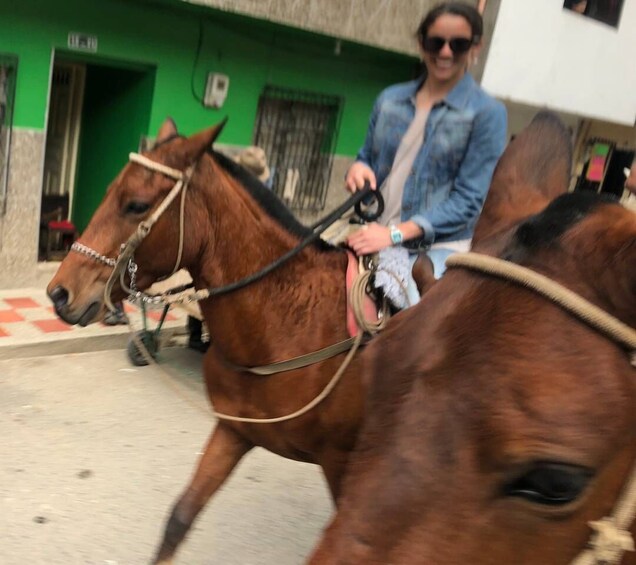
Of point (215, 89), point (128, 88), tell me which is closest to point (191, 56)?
point (215, 89)

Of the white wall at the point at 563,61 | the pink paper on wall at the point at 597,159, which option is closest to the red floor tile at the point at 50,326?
the white wall at the point at 563,61

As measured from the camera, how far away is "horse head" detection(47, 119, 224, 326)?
9.50ft

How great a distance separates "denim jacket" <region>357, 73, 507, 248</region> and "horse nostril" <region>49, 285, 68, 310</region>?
165cm

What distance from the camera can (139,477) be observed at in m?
4.11

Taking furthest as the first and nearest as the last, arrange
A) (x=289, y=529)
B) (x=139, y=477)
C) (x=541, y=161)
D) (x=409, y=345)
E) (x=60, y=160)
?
(x=60, y=160) < (x=139, y=477) < (x=289, y=529) < (x=541, y=161) < (x=409, y=345)

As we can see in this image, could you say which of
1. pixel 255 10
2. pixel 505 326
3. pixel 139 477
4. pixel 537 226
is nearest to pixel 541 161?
pixel 537 226

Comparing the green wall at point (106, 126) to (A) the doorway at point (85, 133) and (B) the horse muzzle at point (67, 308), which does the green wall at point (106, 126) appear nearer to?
(A) the doorway at point (85, 133)

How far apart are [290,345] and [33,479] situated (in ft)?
6.84

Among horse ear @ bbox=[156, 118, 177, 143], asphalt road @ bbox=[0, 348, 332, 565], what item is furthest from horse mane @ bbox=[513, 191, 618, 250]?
asphalt road @ bbox=[0, 348, 332, 565]

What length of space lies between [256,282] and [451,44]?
1.42m

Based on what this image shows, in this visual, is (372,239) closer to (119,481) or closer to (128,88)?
(119,481)

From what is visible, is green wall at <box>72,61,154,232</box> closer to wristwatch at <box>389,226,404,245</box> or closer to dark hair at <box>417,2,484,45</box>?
dark hair at <box>417,2,484,45</box>

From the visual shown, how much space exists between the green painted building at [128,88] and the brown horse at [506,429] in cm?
614

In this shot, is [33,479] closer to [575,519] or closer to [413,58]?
[575,519]
